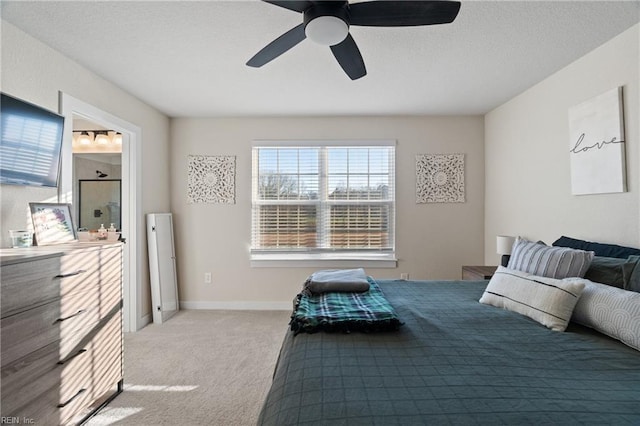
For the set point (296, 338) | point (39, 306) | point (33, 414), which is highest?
point (39, 306)

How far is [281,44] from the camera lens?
182 cm

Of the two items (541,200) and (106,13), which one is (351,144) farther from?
(106,13)

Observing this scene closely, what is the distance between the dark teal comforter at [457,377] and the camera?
2.91ft

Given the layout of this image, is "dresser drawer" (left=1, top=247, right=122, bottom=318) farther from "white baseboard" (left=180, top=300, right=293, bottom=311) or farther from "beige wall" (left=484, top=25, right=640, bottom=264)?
"beige wall" (left=484, top=25, right=640, bottom=264)

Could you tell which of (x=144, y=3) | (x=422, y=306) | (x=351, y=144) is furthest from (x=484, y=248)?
(x=144, y=3)

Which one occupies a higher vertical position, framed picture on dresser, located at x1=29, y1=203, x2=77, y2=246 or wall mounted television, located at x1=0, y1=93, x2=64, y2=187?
wall mounted television, located at x1=0, y1=93, x2=64, y2=187

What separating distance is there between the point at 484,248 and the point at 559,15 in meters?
2.76

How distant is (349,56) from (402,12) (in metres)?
0.47

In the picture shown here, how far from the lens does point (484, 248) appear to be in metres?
4.06

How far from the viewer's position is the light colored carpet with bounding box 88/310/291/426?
198 centimetres

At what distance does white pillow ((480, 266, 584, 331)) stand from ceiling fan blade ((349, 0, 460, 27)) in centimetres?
148

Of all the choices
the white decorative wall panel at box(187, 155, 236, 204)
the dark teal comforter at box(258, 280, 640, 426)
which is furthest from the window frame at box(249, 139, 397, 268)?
the dark teal comforter at box(258, 280, 640, 426)

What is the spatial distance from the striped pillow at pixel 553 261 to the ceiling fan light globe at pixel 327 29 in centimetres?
182
